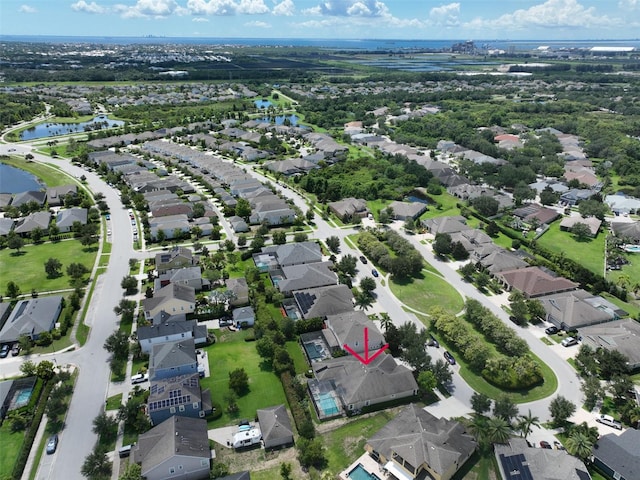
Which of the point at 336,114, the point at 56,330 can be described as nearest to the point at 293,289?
the point at 56,330

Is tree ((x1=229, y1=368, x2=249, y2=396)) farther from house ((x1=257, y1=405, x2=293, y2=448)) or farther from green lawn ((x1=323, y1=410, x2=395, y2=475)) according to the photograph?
green lawn ((x1=323, y1=410, x2=395, y2=475))

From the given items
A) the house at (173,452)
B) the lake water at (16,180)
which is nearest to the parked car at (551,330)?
the house at (173,452)

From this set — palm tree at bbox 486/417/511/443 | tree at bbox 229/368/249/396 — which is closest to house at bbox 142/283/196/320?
tree at bbox 229/368/249/396

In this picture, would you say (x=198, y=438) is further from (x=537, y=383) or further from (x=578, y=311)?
(x=578, y=311)

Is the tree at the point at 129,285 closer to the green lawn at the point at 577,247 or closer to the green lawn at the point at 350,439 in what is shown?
the green lawn at the point at 350,439

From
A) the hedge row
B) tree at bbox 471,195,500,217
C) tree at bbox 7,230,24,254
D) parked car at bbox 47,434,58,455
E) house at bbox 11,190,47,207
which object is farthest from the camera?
house at bbox 11,190,47,207

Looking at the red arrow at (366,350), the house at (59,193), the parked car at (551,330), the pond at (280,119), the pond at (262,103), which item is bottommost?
the parked car at (551,330)

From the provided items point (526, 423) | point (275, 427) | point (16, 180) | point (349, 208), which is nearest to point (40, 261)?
point (275, 427)

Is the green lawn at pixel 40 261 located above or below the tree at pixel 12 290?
below
